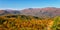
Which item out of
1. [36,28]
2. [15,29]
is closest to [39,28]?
[36,28]

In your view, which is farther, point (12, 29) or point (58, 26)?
point (12, 29)

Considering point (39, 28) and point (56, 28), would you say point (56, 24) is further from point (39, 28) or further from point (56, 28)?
point (39, 28)

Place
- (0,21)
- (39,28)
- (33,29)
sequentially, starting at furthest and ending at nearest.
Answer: (0,21) < (39,28) < (33,29)

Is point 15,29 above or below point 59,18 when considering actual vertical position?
below

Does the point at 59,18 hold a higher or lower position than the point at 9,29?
higher

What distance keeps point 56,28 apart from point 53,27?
468 mm

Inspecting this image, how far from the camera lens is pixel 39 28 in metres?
25.0

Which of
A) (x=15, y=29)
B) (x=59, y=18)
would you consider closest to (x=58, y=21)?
(x=59, y=18)

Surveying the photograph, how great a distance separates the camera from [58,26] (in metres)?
18.2

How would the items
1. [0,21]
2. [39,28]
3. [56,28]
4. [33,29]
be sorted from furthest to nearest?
[0,21]
[39,28]
[33,29]
[56,28]

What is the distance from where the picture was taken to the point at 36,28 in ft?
81.7

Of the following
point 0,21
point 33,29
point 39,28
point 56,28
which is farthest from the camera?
point 0,21

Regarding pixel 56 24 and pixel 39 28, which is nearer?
pixel 56 24

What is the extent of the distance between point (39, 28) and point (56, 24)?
7.06 m
